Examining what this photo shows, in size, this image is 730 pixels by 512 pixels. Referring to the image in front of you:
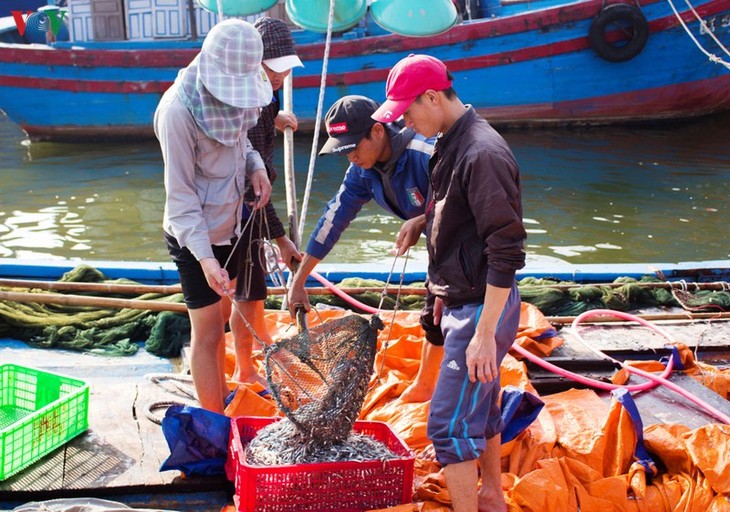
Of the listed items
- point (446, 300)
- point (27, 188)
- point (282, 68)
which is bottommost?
point (27, 188)

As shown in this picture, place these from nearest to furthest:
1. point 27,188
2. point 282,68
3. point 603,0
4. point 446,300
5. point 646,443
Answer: point 446,300 < point 646,443 < point 282,68 < point 27,188 < point 603,0

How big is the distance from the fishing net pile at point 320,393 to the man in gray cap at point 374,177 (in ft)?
1.46

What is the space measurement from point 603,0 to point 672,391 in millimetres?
11618

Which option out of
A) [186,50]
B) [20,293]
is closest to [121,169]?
[186,50]

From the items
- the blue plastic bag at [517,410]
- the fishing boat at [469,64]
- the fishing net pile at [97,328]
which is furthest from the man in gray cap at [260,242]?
the fishing boat at [469,64]

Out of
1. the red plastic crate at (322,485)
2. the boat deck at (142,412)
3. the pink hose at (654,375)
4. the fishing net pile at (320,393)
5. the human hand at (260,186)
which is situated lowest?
the boat deck at (142,412)

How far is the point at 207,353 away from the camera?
3555 millimetres

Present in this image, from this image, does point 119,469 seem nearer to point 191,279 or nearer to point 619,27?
point 191,279

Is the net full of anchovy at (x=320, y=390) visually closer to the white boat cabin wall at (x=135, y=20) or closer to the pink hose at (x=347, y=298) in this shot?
the pink hose at (x=347, y=298)

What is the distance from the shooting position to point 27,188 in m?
12.4

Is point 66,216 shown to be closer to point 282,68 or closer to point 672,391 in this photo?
point 282,68

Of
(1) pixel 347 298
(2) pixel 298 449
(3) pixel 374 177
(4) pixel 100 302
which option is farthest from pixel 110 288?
(2) pixel 298 449

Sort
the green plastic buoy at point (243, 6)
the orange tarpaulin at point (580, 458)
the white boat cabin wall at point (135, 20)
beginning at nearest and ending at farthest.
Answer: the orange tarpaulin at point (580, 458) → the green plastic buoy at point (243, 6) → the white boat cabin wall at point (135, 20)

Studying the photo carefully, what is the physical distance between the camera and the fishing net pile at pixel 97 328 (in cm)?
502
